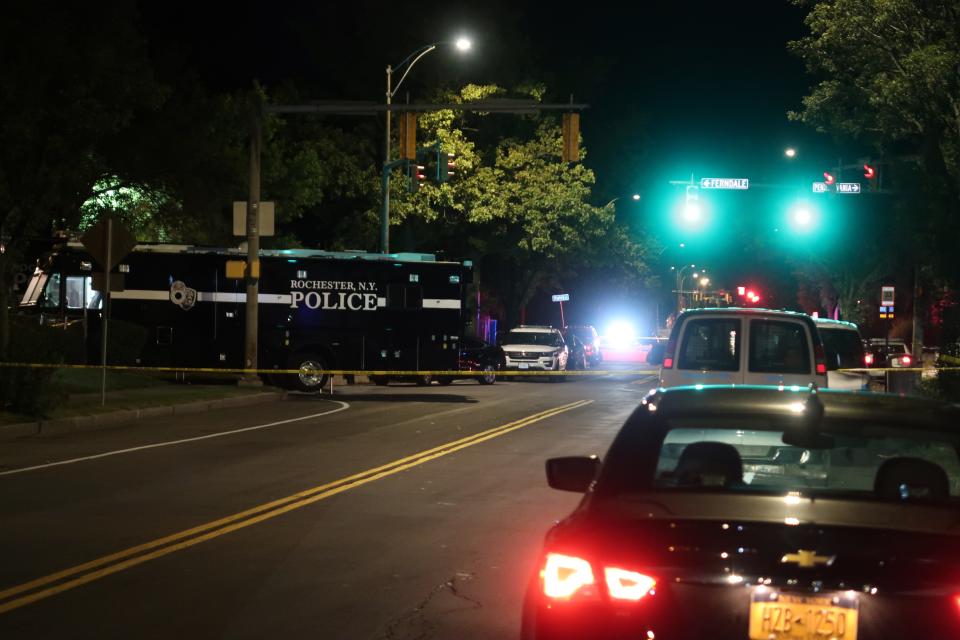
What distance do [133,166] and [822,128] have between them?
70.9 feet

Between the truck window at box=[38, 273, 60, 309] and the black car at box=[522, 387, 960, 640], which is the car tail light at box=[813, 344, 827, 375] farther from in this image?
the truck window at box=[38, 273, 60, 309]

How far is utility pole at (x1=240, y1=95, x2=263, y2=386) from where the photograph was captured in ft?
102

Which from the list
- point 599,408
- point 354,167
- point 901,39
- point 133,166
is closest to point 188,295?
point 133,166

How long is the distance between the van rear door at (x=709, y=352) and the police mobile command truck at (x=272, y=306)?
19842 mm

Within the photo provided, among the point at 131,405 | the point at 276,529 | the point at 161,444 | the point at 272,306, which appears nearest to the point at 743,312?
the point at 276,529

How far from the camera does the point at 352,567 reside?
954 cm

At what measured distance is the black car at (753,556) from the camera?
401cm

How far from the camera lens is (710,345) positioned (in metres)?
15.3

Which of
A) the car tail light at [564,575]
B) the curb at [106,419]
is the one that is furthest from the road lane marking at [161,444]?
the car tail light at [564,575]

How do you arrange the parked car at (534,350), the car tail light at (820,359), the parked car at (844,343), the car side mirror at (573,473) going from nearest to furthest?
1. the car side mirror at (573,473)
2. the car tail light at (820,359)
3. the parked car at (844,343)
4. the parked car at (534,350)

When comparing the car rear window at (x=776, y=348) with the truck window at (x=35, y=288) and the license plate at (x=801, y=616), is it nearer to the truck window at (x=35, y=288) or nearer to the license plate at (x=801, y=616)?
the license plate at (x=801, y=616)

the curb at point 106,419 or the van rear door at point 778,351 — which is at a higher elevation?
the van rear door at point 778,351

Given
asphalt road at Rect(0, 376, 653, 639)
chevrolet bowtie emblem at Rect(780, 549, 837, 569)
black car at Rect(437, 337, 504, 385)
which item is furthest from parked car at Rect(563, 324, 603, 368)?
chevrolet bowtie emblem at Rect(780, 549, 837, 569)

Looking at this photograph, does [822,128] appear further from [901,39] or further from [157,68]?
[157,68]
